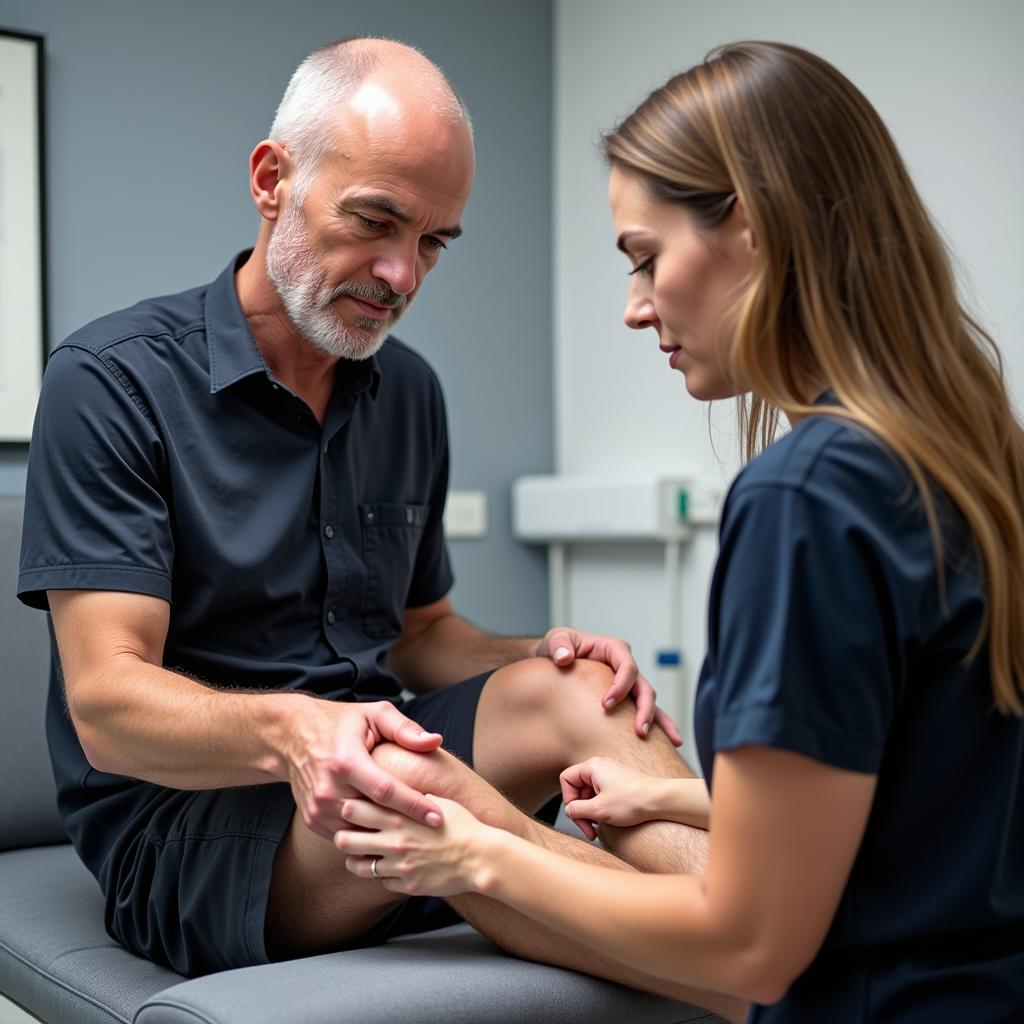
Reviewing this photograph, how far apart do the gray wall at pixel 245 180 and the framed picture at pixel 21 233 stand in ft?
0.15

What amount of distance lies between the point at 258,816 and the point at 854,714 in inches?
28.9

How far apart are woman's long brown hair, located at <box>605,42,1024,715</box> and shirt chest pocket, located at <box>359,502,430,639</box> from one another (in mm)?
785

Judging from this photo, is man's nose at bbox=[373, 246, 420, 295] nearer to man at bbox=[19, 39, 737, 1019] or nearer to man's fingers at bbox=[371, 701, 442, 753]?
man at bbox=[19, 39, 737, 1019]

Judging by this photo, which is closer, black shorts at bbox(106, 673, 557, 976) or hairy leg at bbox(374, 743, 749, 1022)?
hairy leg at bbox(374, 743, 749, 1022)

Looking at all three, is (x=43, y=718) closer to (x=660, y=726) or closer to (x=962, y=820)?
(x=660, y=726)

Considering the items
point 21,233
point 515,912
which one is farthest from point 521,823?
point 21,233

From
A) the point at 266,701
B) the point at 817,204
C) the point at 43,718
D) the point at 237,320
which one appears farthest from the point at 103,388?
the point at 817,204

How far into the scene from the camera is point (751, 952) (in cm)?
87

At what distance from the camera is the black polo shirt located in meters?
1.38

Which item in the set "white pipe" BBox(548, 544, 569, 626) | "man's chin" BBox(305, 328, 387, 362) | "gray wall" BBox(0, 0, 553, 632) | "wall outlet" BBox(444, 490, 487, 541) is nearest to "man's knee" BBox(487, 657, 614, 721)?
"man's chin" BBox(305, 328, 387, 362)

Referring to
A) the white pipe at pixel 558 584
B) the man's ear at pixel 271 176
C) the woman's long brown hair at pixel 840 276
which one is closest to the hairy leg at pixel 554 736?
the woman's long brown hair at pixel 840 276

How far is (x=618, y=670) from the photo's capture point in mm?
1488

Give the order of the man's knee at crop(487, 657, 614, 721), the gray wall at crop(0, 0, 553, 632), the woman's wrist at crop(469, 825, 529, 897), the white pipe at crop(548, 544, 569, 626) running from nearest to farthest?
the woman's wrist at crop(469, 825, 529, 897)
the man's knee at crop(487, 657, 614, 721)
the gray wall at crop(0, 0, 553, 632)
the white pipe at crop(548, 544, 569, 626)

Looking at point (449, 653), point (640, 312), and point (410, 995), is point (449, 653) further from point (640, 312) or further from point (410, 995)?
point (640, 312)
